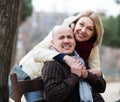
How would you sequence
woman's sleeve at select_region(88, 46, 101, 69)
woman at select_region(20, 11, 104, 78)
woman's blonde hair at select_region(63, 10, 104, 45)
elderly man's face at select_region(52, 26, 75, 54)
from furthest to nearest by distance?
woman's sleeve at select_region(88, 46, 101, 69)
woman's blonde hair at select_region(63, 10, 104, 45)
woman at select_region(20, 11, 104, 78)
elderly man's face at select_region(52, 26, 75, 54)

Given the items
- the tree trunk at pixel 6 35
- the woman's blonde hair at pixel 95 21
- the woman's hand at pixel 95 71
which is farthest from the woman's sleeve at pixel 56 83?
the woman's blonde hair at pixel 95 21

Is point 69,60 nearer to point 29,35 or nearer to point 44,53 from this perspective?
point 44,53

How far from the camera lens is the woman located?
411 cm

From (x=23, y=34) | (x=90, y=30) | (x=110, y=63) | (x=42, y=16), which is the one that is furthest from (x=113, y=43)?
(x=90, y=30)

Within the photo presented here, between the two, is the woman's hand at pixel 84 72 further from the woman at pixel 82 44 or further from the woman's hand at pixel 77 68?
the woman at pixel 82 44

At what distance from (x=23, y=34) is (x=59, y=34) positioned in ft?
135

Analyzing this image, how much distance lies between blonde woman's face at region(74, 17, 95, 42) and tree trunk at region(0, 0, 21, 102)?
0.56 meters

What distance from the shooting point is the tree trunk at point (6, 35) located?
4.12 m

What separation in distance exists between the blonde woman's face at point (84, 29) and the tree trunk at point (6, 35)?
1.84 feet

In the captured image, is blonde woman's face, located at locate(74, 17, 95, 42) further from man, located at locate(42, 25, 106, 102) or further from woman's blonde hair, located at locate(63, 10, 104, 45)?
man, located at locate(42, 25, 106, 102)

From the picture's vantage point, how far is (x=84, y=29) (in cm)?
419

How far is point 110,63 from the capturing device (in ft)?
194

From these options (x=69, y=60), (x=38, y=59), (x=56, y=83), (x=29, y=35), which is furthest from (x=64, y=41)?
(x=29, y=35)

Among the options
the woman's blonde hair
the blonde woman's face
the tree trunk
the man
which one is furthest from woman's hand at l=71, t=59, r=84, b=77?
A: the tree trunk
